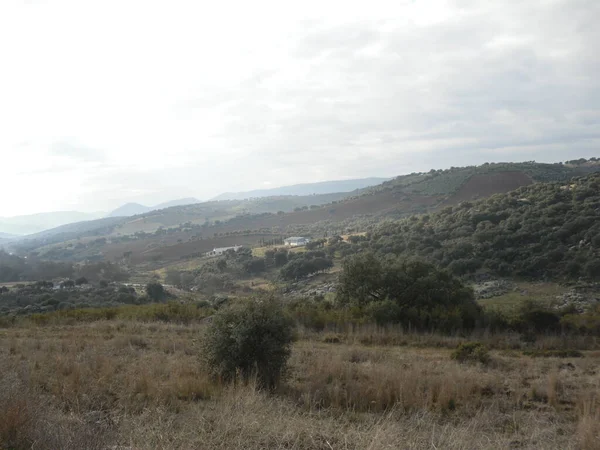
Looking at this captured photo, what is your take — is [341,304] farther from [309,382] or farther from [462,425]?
[462,425]

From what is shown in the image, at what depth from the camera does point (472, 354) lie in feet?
37.4

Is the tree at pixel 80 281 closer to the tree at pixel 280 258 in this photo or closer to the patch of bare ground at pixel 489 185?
Answer: the tree at pixel 280 258

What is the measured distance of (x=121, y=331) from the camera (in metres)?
14.2

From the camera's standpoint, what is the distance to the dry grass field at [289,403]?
165 inches

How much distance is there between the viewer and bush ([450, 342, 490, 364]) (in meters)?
11.2

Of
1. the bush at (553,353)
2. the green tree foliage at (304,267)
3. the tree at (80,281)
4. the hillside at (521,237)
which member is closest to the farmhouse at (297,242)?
the green tree foliage at (304,267)

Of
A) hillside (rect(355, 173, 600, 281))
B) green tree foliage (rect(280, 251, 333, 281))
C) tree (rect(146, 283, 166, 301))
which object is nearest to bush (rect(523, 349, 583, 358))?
hillside (rect(355, 173, 600, 281))

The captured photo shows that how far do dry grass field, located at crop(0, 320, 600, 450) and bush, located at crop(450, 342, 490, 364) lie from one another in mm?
465

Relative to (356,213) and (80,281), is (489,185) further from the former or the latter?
(80,281)

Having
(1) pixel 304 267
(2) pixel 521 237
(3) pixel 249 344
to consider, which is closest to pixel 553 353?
(3) pixel 249 344

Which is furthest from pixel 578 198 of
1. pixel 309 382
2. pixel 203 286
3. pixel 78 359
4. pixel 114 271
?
pixel 114 271

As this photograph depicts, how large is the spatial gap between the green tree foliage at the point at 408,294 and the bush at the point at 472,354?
587 centimetres

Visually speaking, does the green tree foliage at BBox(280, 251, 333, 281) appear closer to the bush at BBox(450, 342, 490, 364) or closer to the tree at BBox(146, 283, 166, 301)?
the tree at BBox(146, 283, 166, 301)

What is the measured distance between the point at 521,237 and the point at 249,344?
3627cm
